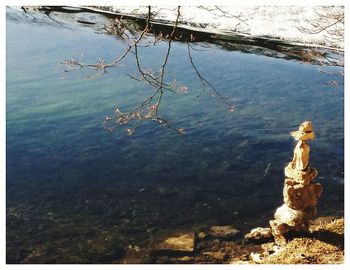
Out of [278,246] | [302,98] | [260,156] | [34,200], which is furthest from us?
[302,98]

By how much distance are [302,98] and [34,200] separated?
591cm

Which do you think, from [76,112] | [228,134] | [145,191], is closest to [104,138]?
[76,112]

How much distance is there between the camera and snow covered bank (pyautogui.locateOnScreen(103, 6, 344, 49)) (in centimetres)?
638

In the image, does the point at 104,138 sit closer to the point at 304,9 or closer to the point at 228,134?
the point at 228,134

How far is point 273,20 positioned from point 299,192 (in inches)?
116

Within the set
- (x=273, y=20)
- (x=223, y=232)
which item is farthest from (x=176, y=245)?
(x=273, y=20)

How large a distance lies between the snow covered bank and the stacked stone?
2.03m

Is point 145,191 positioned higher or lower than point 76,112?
lower

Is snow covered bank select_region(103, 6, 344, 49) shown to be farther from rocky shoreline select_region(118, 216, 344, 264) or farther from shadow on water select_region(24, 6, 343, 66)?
rocky shoreline select_region(118, 216, 344, 264)

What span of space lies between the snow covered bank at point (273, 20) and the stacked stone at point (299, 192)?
2.03m

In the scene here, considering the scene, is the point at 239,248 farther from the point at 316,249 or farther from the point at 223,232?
the point at 316,249

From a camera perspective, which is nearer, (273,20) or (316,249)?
(316,249)

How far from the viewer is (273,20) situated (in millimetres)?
6898

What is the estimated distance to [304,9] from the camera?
21.9 ft
